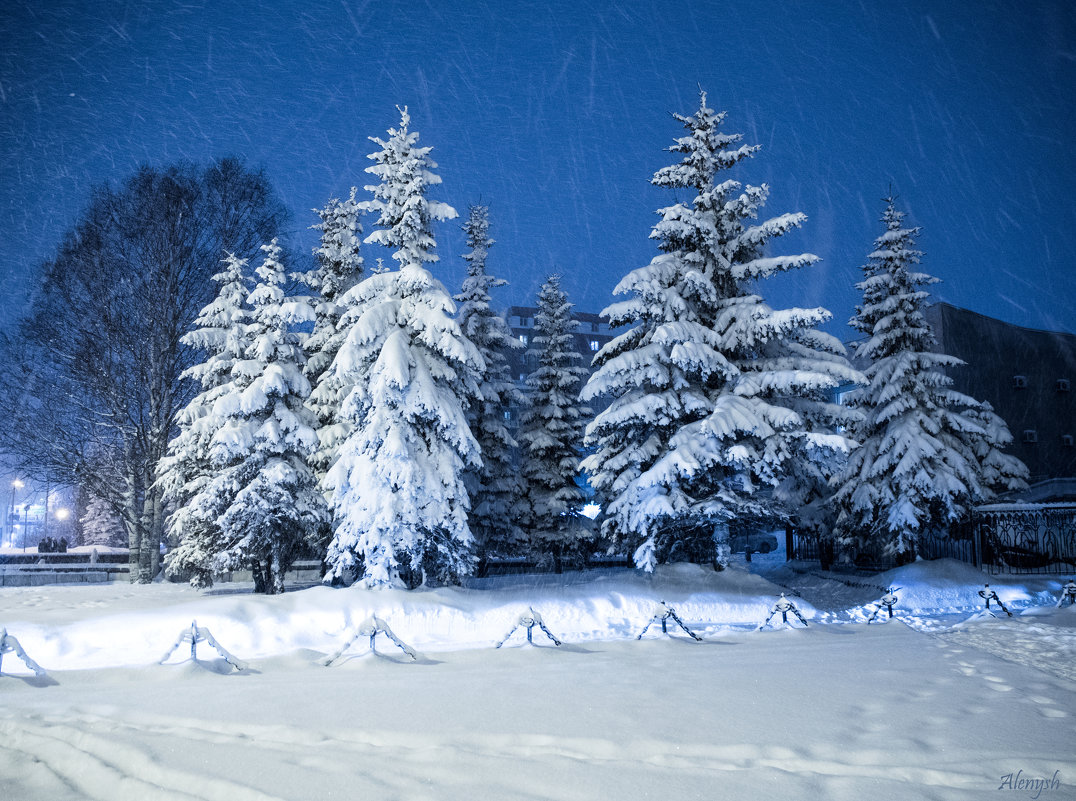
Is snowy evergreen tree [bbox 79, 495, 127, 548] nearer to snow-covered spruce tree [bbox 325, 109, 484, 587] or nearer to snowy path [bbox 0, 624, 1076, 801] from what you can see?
snow-covered spruce tree [bbox 325, 109, 484, 587]

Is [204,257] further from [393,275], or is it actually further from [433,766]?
[433,766]

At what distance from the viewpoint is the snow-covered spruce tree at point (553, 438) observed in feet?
76.9

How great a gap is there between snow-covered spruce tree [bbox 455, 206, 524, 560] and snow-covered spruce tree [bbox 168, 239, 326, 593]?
15.6 ft

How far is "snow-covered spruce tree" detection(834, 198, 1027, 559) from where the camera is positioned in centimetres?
1994

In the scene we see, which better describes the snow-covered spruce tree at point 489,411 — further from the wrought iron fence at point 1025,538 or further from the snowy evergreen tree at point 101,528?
the snowy evergreen tree at point 101,528

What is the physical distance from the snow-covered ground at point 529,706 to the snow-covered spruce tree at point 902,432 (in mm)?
5911

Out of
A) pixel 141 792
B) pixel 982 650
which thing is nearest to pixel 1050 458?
pixel 982 650

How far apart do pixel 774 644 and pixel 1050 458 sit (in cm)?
3516

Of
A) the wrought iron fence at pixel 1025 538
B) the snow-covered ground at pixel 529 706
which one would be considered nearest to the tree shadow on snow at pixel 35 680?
the snow-covered ground at pixel 529 706

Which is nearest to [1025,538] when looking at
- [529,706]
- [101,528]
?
[529,706]

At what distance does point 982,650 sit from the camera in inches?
418

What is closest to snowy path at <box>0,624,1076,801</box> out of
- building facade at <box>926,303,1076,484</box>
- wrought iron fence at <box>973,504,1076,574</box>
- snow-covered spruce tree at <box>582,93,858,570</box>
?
snow-covered spruce tree at <box>582,93,858,570</box>

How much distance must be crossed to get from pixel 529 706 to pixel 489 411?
14833 millimetres

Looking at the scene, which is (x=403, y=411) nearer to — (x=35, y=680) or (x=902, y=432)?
(x=35, y=680)
